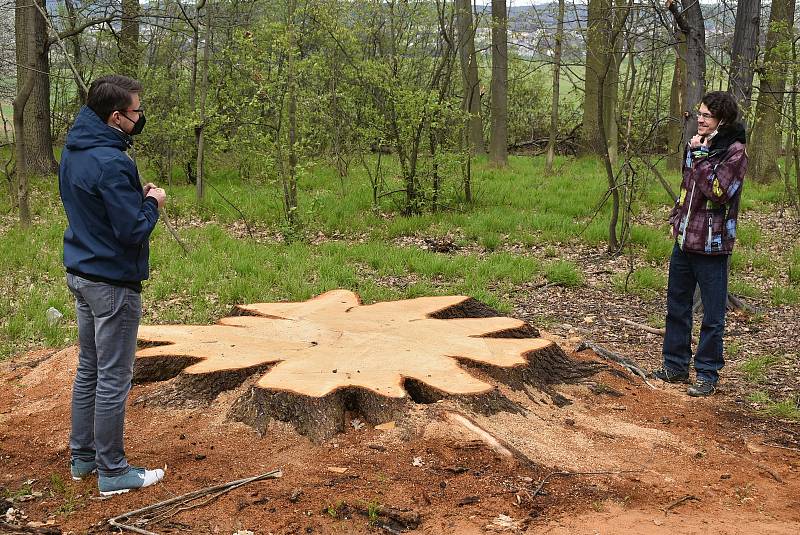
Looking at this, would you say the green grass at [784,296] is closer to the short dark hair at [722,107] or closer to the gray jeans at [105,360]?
the short dark hair at [722,107]

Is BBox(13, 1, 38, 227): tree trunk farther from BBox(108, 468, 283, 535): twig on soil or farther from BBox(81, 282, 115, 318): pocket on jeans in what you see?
BBox(108, 468, 283, 535): twig on soil

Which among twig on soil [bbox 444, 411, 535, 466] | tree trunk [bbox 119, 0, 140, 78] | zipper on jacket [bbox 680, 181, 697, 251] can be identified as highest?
tree trunk [bbox 119, 0, 140, 78]

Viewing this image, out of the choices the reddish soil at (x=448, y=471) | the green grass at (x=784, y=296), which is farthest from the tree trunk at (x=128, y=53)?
the green grass at (x=784, y=296)

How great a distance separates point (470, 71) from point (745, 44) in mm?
8307

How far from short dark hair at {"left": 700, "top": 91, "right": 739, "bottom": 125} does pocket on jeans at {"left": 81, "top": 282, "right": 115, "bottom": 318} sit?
397cm

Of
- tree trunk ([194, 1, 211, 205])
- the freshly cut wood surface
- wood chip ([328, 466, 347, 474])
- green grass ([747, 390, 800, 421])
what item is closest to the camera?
wood chip ([328, 466, 347, 474])

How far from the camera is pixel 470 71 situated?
14883mm

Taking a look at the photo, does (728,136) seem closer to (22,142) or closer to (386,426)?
(386,426)

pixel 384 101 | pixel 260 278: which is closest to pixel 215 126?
pixel 384 101

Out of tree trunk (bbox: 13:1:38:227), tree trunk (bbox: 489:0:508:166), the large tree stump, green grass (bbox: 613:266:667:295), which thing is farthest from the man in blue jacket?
tree trunk (bbox: 489:0:508:166)

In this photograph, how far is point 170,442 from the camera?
3.92m

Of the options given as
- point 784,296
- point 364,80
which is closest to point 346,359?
point 784,296

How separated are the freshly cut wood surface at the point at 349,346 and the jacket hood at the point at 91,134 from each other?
4.94ft

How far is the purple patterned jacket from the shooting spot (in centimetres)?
493
